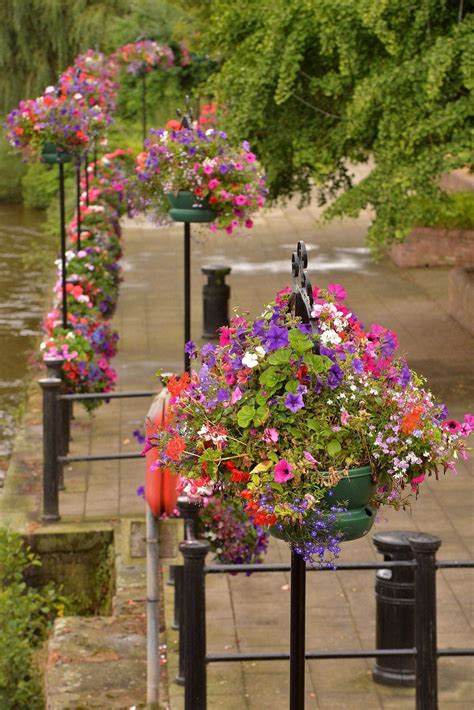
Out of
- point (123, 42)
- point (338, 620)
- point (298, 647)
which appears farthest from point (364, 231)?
point (298, 647)

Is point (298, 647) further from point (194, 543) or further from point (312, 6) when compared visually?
point (312, 6)

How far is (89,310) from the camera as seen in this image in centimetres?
1351

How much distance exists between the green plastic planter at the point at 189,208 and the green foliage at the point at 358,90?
251 centimetres

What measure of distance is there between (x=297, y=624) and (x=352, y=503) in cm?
51

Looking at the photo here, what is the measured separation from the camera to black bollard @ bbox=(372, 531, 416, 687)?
26.5 ft

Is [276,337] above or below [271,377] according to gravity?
above

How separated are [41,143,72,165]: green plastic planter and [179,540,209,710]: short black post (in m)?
6.65

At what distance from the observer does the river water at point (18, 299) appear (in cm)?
1559

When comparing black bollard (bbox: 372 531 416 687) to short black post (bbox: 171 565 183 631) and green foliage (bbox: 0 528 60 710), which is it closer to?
short black post (bbox: 171 565 183 631)

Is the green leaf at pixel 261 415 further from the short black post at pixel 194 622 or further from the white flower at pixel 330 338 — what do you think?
the short black post at pixel 194 622

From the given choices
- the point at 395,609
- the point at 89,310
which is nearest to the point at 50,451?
the point at 89,310

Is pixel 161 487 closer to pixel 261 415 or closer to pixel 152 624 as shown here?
pixel 152 624

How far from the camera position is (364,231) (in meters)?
25.1

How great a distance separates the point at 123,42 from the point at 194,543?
73.6 ft
